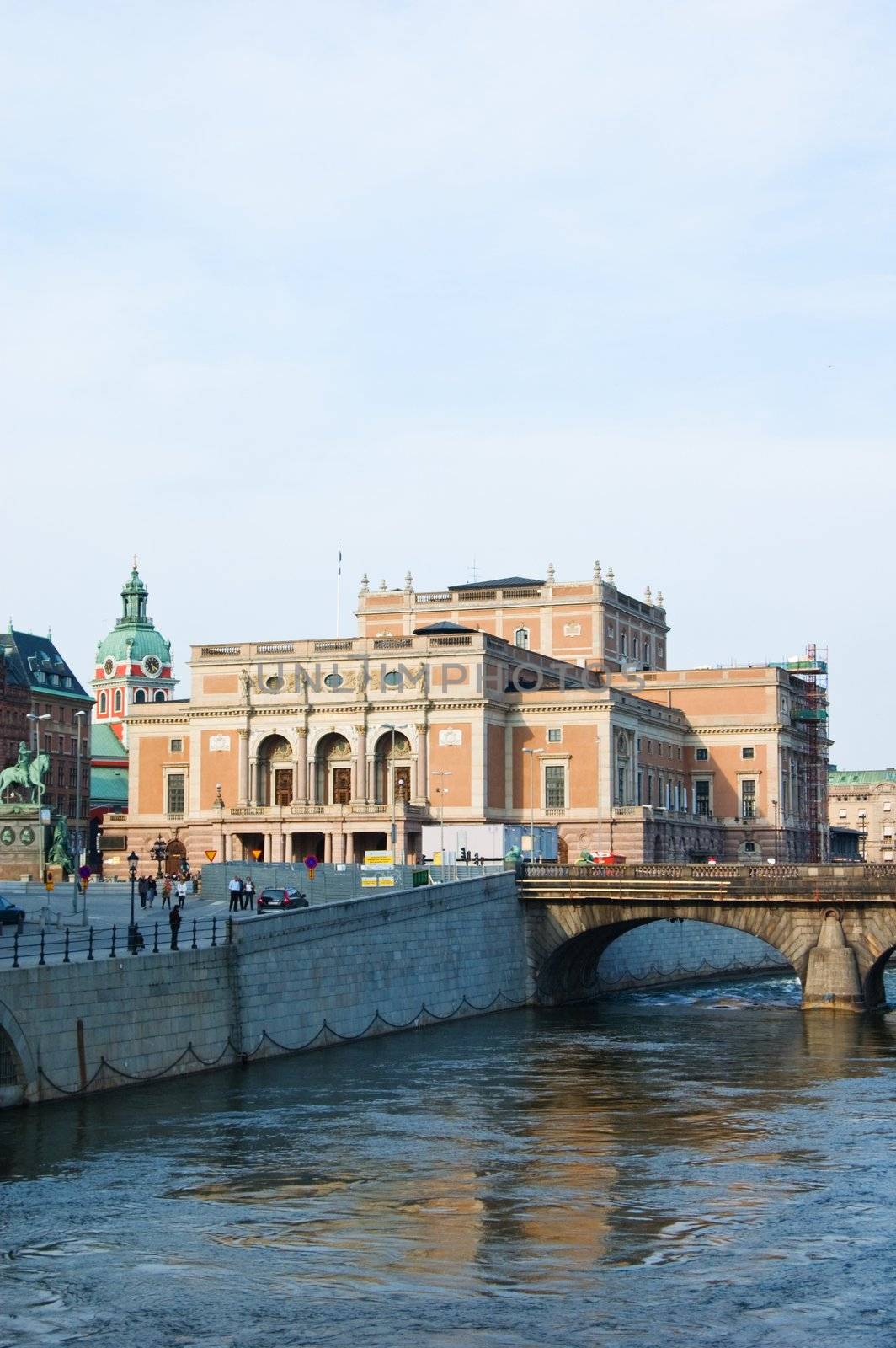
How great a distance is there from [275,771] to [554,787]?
18.7m

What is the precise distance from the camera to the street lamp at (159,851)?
4998 inches

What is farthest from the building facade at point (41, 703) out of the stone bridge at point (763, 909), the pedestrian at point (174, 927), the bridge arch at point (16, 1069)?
the bridge arch at point (16, 1069)

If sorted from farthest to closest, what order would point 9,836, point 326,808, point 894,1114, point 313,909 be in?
A: point 326,808, point 9,836, point 313,909, point 894,1114

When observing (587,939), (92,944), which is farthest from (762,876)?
(92,944)

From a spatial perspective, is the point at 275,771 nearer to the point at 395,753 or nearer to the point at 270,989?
the point at 395,753

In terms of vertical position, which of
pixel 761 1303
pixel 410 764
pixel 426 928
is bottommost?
pixel 761 1303

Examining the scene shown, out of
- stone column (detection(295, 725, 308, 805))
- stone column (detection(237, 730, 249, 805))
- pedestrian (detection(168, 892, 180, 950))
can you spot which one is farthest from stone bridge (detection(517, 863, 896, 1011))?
stone column (detection(237, 730, 249, 805))

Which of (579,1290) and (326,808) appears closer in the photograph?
(579,1290)

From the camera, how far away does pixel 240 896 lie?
264 ft

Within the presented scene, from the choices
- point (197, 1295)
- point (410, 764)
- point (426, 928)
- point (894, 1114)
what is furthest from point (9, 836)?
point (197, 1295)

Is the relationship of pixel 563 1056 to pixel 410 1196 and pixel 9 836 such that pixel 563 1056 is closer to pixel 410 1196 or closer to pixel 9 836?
pixel 410 1196

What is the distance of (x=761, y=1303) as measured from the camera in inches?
1353

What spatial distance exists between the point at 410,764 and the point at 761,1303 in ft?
302

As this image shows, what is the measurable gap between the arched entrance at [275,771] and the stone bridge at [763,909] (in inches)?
1722
